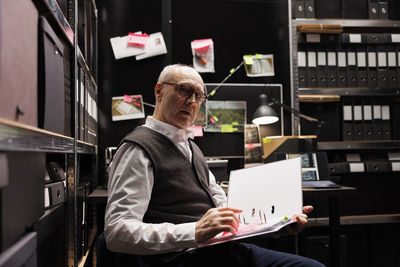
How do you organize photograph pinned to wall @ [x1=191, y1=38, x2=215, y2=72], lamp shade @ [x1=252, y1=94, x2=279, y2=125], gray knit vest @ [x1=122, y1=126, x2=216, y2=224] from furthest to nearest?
photograph pinned to wall @ [x1=191, y1=38, x2=215, y2=72]
lamp shade @ [x1=252, y1=94, x2=279, y2=125]
gray knit vest @ [x1=122, y1=126, x2=216, y2=224]

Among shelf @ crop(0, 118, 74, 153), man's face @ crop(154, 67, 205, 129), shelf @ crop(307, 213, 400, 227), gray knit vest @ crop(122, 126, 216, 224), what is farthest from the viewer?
shelf @ crop(307, 213, 400, 227)

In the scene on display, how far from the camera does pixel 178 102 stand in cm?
133

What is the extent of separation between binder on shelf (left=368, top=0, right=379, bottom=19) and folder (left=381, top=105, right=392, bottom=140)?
71 centimetres

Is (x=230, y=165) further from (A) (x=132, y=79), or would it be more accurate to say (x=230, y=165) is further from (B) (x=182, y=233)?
(B) (x=182, y=233)

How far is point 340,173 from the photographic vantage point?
2.49 metres

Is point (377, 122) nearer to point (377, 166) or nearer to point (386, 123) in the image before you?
point (386, 123)

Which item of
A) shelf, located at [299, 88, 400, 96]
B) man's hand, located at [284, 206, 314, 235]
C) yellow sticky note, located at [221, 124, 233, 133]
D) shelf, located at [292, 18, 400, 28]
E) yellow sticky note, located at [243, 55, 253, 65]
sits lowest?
man's hand, located at [284, 206, 314, 235]

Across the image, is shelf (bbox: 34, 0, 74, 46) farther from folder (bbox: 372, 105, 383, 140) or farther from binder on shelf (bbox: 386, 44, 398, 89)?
binder on shelf (bbox: 386, 44, 398, 89)

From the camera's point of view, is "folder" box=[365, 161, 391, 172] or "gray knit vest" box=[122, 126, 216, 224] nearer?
"gray knit vest" box=[122, 126, 216, 224]

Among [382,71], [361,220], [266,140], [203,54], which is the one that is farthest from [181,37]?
[361,220]

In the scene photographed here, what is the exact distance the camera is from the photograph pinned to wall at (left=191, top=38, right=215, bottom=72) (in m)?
2.65

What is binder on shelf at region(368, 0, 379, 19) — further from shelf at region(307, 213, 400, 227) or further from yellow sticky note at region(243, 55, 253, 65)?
shelf at region(307, 213, 400, 227)

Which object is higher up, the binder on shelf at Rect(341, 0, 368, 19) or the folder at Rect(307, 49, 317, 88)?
the binder on shelf at Rect(341, 0, 368, 19)

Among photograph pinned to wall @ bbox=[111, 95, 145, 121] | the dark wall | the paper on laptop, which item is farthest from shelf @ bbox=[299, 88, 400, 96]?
the paper on laptop
